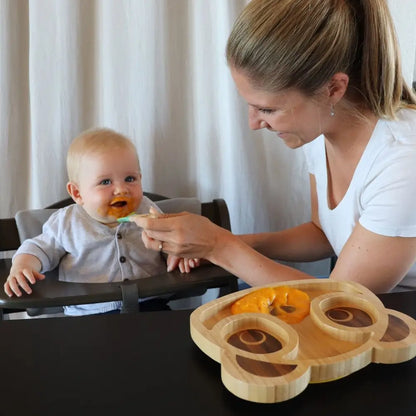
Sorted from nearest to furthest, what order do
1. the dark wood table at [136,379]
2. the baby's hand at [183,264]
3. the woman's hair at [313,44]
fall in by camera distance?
the dark wood table at [136,379] < the woman's hair at [313,44] < the baby's hand at [183,264]

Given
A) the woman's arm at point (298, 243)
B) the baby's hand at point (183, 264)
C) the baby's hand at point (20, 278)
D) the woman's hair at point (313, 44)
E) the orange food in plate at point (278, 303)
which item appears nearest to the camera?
the orange food in plate at point (278, 303)

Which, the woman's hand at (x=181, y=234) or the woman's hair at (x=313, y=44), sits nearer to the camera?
the woman's hair at (x=313, y=44)

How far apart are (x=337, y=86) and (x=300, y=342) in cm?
68

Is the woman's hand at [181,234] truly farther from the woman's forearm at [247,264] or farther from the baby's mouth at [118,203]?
the baby's mouth at [118,203]

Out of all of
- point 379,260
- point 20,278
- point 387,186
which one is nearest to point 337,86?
point 387,186

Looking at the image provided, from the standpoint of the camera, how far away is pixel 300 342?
0.81 metres

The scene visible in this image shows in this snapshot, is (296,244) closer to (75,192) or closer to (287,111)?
(287,111)

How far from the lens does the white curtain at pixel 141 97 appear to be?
5.50 ft

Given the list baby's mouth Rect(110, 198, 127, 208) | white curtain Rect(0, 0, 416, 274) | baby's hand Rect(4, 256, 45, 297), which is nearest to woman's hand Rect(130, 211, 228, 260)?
baby's mouth Rect(110, 198, 127, 208)

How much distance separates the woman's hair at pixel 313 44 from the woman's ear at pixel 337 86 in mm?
16

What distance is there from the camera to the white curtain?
1.68 meters

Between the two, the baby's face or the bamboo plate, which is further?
the baby's face

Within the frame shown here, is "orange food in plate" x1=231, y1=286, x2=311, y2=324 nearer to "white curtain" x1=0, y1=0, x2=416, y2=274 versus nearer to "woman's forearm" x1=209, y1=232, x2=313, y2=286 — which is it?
"woman's forearm" x1=209, y1=232, x2=313, y2=286

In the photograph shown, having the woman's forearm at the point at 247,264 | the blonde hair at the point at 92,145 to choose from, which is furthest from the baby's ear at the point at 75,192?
the woman's forearm at the point at 247,264
